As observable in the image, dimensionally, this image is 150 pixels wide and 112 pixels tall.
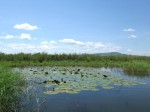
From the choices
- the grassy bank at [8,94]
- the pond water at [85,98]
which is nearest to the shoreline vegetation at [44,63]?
the grassy bank at [8,94]

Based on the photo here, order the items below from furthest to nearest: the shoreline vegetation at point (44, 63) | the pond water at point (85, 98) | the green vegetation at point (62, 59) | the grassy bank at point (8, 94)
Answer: the green vegetation at point (62, 59), the pond water at point (85, 98), the shoreline vegetation at point (44, 63), the grassy bank at point (8, 94)

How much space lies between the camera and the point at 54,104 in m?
10.2

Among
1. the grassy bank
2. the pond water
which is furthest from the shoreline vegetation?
the pond water

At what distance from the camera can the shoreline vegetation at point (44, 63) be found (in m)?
8.87

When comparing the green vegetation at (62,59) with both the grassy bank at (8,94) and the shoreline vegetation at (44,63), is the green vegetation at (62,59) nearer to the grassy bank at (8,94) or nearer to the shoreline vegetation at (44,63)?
the shoreline vegetation at (44,63)

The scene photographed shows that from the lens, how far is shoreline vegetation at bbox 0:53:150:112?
29.1 ft

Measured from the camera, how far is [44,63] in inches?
1288

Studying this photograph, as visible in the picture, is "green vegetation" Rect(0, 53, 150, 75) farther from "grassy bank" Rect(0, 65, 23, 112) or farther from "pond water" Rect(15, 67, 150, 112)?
"grassy bank" Rect(0, 65, 23, 112)

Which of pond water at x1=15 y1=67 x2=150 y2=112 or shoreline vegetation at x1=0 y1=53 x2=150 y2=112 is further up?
shoreline vegetation at x1=0 y1=53 x2=150 y2=112

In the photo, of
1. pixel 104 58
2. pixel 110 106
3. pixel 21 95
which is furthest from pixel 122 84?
pixel 104 58

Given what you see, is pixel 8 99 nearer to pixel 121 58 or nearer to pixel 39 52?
pixel 39 52

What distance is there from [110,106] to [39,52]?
2770 cm

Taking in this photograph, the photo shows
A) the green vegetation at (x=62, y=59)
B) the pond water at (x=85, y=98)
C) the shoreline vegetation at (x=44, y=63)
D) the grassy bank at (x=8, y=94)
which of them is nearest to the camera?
the grassy bank at (x=8, y=94)

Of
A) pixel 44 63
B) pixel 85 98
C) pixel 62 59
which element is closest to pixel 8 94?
pixel 85 98
